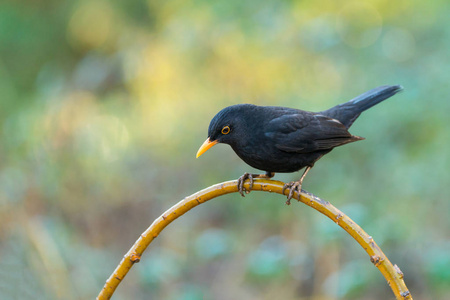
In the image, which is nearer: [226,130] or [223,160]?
[226,130]

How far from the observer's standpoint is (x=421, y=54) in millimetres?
6863

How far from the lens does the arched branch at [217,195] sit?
5.78 feet

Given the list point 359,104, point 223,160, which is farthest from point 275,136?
point 223,160

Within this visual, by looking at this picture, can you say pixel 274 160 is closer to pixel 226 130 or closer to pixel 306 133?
pixel 226 130

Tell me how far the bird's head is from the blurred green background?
1.53 m

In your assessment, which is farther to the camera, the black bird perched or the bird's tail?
the bird's tail

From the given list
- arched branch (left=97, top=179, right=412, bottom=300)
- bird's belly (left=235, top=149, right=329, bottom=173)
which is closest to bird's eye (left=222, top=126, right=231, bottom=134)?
bird's belly (left=235, top=149, right=329, bottom=173)

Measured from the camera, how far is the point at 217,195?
191 centimetres

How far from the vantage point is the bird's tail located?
3589 mm

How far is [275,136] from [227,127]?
0.30 meters

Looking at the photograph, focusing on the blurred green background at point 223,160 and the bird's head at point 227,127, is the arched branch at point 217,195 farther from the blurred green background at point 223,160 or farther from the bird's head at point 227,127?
the blurred green background at point 223,160

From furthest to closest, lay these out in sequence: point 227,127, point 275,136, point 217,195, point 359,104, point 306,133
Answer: point 359,104 < point 306,133 < point 275,136 < point 227,127 < point 217,195

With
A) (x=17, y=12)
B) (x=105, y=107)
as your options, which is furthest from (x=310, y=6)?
(x=17, y=12)

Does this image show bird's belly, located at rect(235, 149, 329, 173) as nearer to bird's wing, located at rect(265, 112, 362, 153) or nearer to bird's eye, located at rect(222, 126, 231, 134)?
bird's wing, located at rect(265, 112, 362, 153)
